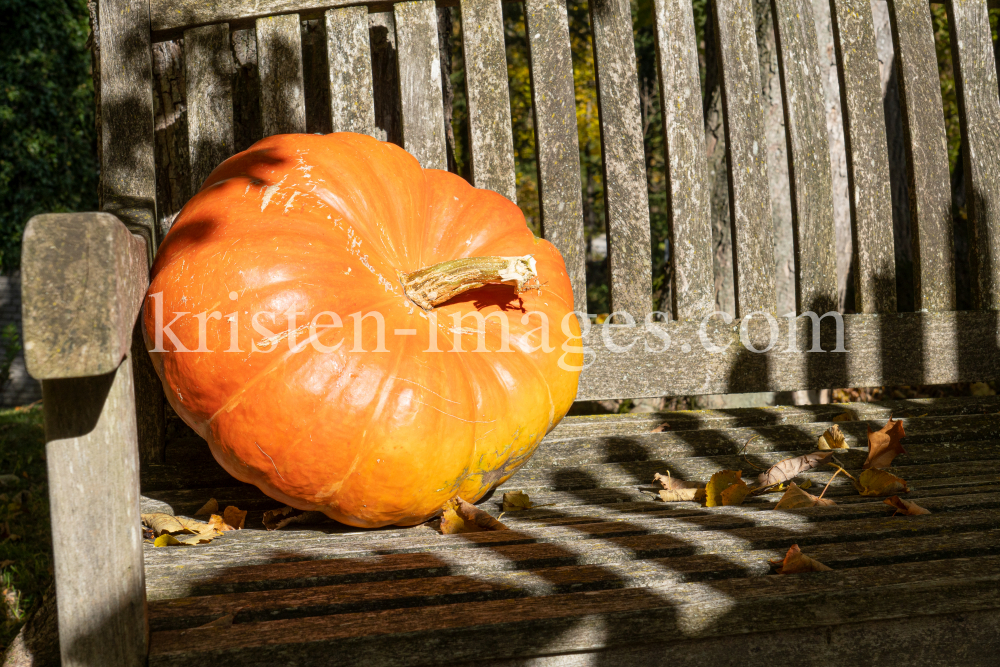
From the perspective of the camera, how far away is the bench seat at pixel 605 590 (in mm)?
1070

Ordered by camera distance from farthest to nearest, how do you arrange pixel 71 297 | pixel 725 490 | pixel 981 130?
pixel 981 130 → pixel 725 490 → pixel 71 297

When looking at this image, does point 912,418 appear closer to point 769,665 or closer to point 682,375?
point 682,375

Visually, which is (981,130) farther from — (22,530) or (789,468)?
(22,530)

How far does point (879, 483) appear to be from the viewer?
5.65 feet

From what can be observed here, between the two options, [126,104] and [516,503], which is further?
[126,104]

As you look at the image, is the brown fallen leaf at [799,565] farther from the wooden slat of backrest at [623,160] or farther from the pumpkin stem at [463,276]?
the wooden slat of backrest at [623,160]

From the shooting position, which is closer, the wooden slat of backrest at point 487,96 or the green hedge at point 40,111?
the wooden slat of backrest at point 487,96

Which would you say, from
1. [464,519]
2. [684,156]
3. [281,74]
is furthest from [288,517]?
[684,156]

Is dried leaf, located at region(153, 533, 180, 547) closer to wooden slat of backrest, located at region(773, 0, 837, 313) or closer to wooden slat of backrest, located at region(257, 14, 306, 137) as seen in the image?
wooden slat of backrest, located at region(257, 14, 306, 137)

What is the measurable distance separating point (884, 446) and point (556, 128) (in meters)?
1.30

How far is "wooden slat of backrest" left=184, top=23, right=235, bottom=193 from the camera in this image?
7.02 feet

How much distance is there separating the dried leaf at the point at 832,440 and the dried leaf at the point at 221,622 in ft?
5.51

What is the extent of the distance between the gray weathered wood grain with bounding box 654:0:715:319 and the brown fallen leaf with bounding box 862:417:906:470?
24.1 inches

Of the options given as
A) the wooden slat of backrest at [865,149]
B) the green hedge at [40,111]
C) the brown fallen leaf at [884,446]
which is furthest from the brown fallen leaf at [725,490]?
the green hedge at [40,111]
